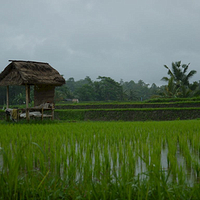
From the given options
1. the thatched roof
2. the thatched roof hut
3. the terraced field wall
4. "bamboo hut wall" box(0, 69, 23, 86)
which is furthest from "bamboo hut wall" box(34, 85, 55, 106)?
the terraced field wall

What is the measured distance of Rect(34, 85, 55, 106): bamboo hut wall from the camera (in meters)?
10.1

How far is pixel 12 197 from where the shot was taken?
5.57 feet

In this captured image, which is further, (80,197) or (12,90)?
(12,90)

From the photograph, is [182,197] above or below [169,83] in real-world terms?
below

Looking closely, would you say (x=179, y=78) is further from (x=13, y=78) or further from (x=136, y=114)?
(x=13, y=78)

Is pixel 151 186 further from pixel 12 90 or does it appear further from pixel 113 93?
pixel 113 93

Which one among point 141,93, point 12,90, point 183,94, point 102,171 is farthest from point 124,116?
point 141,93

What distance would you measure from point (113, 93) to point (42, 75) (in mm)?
23582

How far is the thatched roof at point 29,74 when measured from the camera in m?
8.84

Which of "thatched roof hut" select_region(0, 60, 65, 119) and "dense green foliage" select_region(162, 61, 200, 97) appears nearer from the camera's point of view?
"thatched roof hut" select_region(0, 60, 65, 119)

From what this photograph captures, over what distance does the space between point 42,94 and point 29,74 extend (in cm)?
145

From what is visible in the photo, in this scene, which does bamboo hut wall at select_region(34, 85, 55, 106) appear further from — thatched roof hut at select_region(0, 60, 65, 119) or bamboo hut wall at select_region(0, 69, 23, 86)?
bamboo hut wall at select_region(0, 69, 23, 86)

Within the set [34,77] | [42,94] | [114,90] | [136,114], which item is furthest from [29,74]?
[114,90]

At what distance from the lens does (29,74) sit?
892 cm
